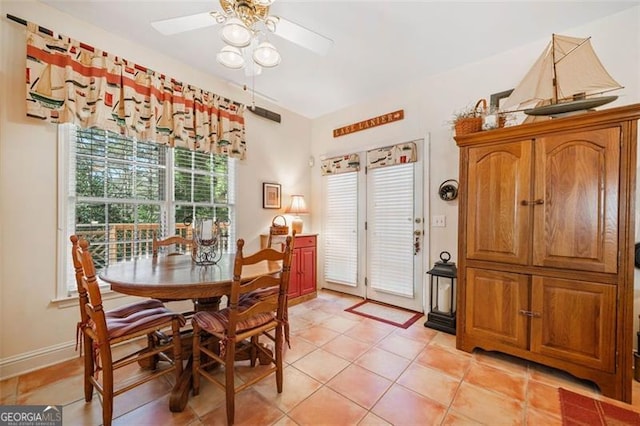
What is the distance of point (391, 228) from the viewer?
11.1 feet

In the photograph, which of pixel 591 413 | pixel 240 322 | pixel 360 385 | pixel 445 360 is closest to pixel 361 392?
pixel 360 385

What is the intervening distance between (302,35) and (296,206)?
90.2 inches

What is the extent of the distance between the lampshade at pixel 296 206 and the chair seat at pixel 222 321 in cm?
207

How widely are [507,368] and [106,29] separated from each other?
428 centimetres

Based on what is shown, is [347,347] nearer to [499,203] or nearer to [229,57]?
[499,203]

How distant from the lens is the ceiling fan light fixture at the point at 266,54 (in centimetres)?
166

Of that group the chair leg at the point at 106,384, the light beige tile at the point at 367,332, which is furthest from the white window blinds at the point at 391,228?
the chair leg at the point at 106,384

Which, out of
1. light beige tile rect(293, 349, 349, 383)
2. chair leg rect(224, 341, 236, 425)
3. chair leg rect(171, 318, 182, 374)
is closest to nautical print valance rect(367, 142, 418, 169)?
light beige tile rect(293, 349, 349, 383)

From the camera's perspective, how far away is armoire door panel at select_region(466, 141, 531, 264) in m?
1.97

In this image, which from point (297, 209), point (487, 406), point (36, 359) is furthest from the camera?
point (297, 209)

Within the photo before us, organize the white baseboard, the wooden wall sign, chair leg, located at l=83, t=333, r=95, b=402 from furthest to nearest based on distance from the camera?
the wooden wall sign, the white baseboard, chair leg, located at l=83, t=333, r=95, b=402

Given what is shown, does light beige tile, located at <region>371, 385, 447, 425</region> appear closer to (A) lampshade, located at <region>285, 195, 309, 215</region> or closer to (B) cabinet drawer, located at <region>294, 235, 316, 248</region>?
(B) cabinet drawer, located at <region>294, 235, 316, 248</region>

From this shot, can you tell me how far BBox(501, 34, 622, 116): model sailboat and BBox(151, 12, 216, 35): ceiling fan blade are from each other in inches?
90.3

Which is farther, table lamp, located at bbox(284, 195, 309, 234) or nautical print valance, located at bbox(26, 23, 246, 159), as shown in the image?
table lamp, located at bbox(284, 195, 309, 234)
